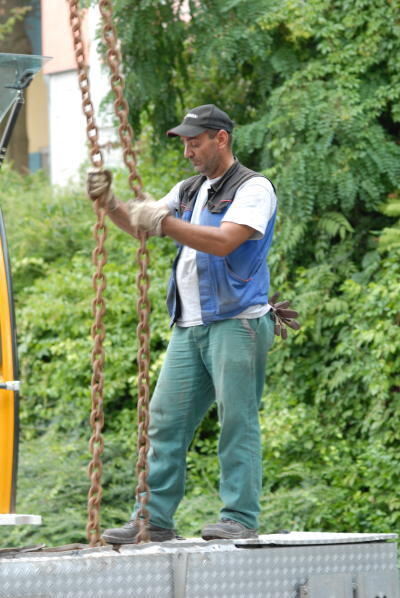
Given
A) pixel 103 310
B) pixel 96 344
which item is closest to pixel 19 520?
pixel 96 344

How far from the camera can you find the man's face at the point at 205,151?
4629mm

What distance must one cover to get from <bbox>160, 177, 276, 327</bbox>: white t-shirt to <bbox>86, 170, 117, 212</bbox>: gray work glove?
57 centimetres

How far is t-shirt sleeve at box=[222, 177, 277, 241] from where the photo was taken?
14.4 feet

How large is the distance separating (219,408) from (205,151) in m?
1.08

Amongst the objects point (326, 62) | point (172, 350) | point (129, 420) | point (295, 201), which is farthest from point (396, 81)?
point (172, 350)

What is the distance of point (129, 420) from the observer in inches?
389

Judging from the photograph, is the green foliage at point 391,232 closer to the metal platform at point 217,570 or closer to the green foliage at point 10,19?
the metal platform at point 217,570

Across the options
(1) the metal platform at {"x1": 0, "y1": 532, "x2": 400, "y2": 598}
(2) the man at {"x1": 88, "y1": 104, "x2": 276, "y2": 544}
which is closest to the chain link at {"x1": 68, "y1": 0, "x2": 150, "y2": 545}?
(1) the metal platform at {"x1": 0, "y1": 532, "x2": 400, "y2": 598}

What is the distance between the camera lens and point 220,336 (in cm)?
451

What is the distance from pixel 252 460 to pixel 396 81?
18.9 ft

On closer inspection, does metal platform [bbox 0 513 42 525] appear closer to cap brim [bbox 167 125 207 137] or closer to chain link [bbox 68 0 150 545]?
chain link [bbox 68 0 150 545]

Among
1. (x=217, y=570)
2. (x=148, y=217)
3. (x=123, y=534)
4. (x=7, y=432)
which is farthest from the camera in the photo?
(x=7, y=432)

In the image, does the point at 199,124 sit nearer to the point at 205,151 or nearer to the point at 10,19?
the point at 205,151

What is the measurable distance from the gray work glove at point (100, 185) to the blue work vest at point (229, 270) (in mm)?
595
